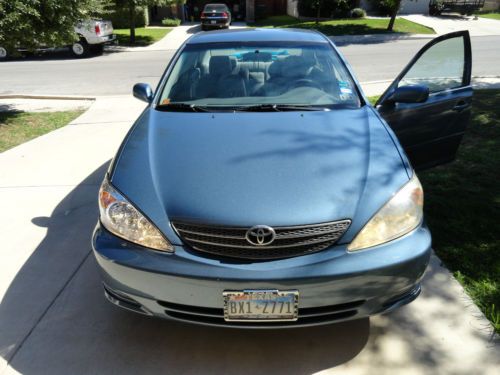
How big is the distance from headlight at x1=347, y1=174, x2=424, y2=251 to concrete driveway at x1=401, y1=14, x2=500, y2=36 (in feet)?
73.4

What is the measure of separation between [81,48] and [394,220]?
59.1 ft

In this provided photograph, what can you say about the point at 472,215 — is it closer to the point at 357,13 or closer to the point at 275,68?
the point at 275,68

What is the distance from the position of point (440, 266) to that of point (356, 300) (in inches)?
52.1

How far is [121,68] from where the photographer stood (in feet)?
47.9

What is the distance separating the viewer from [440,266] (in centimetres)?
325

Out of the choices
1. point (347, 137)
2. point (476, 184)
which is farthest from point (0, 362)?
point (476, 184)

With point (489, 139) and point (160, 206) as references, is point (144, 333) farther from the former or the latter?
point (489, 139)

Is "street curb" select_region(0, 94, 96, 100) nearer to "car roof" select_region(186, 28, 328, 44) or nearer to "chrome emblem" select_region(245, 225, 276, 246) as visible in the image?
"car roof" select_region(186, 28, 328, 44)

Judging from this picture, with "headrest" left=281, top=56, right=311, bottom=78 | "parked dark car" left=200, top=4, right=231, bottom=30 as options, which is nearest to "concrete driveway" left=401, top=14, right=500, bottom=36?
"parked dark car" left=200, top=4, right=231, bottom=30

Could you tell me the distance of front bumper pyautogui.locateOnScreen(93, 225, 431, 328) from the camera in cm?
214

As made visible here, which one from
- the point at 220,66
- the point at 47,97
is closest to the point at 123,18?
the point at 47,97

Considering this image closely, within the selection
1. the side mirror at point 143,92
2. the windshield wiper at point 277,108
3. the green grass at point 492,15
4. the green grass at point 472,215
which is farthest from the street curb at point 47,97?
the green grass at point 492,15

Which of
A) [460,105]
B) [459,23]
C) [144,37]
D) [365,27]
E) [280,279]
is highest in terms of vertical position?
[459,23]

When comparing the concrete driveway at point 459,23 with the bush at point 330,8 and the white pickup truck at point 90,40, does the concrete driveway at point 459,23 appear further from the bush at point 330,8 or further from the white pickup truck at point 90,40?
the white pickup truck at point 90,40
